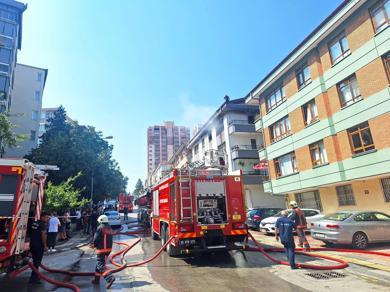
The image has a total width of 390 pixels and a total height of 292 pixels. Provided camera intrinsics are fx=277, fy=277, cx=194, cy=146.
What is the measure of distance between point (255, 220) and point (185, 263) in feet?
33.7

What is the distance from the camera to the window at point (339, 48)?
55.1 feet

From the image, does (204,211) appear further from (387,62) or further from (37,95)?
(37,95)

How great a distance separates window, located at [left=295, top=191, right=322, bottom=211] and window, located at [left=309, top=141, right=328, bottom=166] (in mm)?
2754

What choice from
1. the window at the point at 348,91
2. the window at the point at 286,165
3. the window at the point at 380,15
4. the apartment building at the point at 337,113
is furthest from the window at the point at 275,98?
the window at the point at 380,15

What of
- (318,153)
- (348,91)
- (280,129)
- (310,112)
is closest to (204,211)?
(318,153)

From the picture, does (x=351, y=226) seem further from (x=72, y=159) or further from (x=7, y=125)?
(x=72, y=159)

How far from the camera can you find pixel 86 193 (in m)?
32.0

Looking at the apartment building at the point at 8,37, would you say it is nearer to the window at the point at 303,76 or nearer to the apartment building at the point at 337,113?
the apartment building at the point at 337,113

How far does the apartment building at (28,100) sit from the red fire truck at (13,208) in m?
39.1

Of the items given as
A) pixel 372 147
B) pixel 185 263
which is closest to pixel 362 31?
pixel 372 147

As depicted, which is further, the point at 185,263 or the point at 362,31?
the point at 362,31

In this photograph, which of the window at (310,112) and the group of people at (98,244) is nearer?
the group of people at (98,244)

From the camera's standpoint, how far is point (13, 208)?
251 inches

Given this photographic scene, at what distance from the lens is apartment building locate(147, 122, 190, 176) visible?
438 ft
